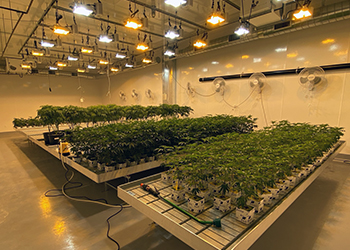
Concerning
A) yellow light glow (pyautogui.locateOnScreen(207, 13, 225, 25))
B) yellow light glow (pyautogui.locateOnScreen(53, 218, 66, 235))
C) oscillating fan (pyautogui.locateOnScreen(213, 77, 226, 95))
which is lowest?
yellow light glow (pyautogui.locateOnScreen(53, 218, 66, 235))

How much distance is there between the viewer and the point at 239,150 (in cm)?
181

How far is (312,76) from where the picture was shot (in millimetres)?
4145

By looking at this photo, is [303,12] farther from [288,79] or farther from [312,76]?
[288,79]

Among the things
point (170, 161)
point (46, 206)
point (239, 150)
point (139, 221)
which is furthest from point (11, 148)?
point (239, 150)

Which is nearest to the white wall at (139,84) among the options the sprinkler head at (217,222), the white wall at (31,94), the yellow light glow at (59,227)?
the white wall at (31,94)

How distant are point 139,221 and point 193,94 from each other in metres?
5.53

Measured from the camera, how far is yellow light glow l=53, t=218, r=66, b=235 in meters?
1.96

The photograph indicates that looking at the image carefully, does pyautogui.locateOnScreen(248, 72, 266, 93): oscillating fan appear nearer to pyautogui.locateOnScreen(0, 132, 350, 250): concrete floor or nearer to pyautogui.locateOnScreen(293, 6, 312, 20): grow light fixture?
pyautogui.locateOnScreen(293, 6, 312, 20): grow light fixture

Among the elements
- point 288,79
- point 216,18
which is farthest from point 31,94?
point 288,79

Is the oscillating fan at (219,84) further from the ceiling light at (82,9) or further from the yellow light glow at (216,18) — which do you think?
the ceiling light at (82,9)

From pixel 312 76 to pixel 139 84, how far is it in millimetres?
7407

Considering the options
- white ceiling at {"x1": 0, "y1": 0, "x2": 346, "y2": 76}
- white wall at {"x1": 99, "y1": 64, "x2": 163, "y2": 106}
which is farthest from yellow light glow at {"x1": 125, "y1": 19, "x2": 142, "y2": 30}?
white wall at {"x1": 99, "y1": 64, "x2": 163, "y2": 106}

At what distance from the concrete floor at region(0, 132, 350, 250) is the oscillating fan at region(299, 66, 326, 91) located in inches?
86.8

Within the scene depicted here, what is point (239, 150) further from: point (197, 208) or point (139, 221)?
point (139, 221)
